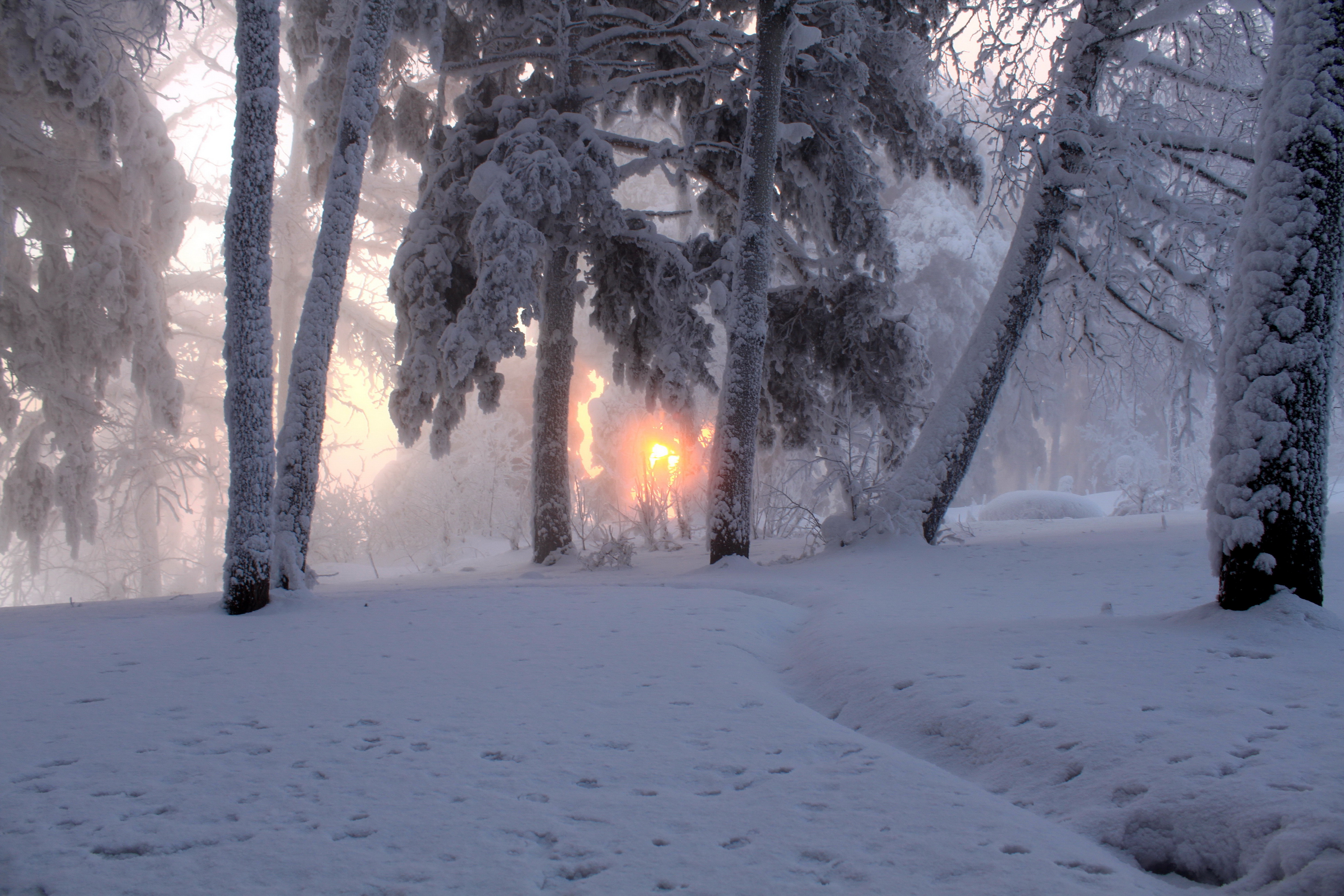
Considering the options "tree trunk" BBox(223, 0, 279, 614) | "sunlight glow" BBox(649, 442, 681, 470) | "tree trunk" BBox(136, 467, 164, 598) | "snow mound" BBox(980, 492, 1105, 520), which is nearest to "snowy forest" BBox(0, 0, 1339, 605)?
"tree trunk" BBox(223, 0, 279, 614)

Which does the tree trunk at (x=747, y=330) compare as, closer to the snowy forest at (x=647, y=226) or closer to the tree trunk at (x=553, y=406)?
the snowy forest at (x=647, y=226)

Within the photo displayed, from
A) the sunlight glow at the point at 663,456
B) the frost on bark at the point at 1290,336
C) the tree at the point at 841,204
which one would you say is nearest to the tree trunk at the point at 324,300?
the tree at the point at 841,204

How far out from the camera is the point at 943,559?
7891mm

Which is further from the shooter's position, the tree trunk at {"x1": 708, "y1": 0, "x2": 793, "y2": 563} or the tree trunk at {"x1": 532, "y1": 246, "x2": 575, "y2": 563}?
the tree trunk at {"x1": 532, "y1": 246, "x2": 575, "y2": 563}

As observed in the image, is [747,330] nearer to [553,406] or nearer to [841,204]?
[841,204]

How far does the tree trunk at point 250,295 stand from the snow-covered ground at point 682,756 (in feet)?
2.55

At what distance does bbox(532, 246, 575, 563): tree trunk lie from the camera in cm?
998

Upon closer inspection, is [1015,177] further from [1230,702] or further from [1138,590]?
[1230,702]

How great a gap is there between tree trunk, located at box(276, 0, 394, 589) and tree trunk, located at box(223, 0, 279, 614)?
2.25 ft

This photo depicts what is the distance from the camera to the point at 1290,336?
391 cm

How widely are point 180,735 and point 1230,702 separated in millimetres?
4079

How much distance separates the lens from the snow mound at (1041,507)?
1891 centimetres

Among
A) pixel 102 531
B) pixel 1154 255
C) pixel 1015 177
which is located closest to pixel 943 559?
pixel 1015 177

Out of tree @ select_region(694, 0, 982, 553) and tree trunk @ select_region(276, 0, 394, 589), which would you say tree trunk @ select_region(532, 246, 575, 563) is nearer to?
tree @ select_region(694, 0, 982, 553)
